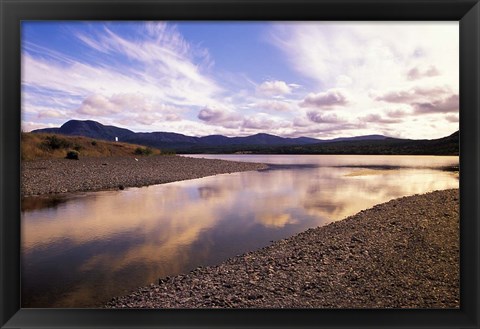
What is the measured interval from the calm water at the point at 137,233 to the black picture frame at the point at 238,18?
0.15 meters

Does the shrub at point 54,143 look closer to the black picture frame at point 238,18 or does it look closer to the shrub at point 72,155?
the shrub at point 72,155

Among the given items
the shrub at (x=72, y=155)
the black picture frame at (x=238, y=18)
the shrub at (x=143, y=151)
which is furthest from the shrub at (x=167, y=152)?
the black picture frame at (x=238, y=18)

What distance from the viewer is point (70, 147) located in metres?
15.6

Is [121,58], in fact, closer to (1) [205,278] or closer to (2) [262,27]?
(2) [262,27]

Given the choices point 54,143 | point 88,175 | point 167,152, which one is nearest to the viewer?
point 88,175

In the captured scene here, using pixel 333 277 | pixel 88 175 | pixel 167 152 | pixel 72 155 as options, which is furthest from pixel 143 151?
pixel 333 277

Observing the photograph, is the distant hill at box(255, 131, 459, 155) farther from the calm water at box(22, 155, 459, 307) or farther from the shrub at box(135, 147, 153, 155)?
the shrub at box(135, 147, 153, 155)

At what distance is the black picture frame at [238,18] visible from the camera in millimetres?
2424

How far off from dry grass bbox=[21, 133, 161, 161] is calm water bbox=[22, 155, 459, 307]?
4531mm

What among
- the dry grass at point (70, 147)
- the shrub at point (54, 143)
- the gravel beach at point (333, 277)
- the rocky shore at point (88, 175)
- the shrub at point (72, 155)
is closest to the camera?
the gravel beach at point (333, 277)

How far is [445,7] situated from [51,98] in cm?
513

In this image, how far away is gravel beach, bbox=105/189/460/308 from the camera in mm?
2957

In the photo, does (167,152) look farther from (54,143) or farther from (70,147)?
(54,143)

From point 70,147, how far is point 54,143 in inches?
62.5
